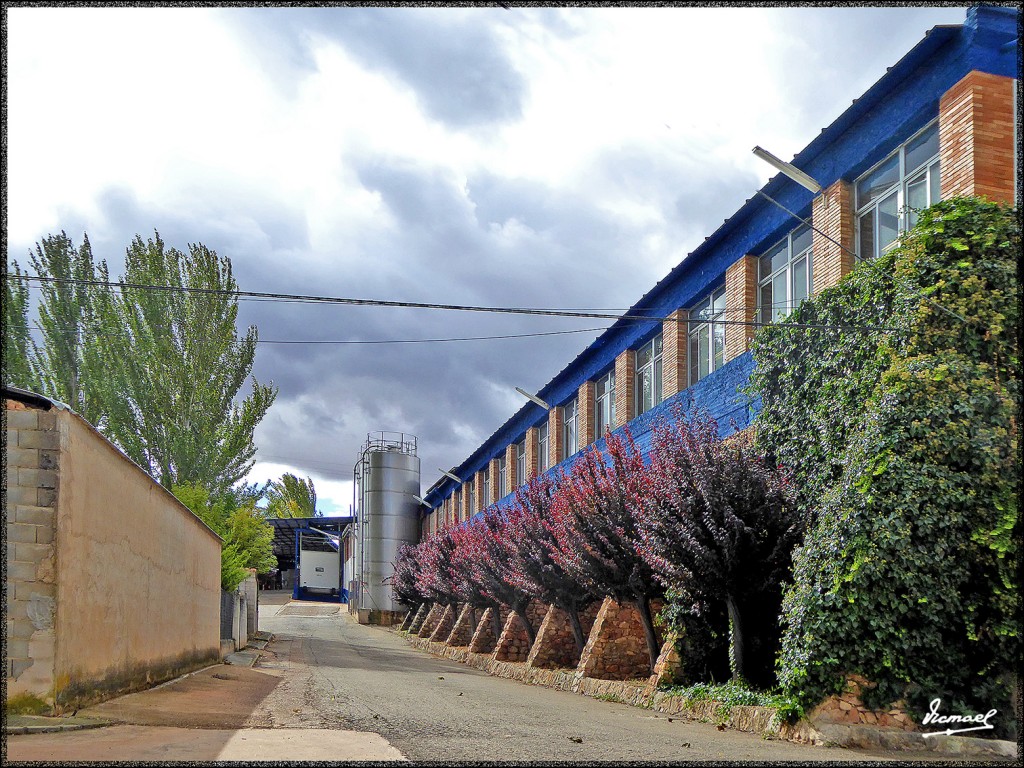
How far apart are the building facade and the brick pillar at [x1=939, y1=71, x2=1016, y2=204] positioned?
2cm

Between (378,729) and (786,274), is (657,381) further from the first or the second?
(378,729)

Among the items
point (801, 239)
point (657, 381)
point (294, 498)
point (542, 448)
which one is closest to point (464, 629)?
A: point (542, 448)

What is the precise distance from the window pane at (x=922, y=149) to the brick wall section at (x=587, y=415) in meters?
16.4

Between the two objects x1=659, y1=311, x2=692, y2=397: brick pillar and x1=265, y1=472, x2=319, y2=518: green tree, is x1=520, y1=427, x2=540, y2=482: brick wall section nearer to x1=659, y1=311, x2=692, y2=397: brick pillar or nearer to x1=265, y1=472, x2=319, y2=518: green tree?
x1=659, y1=311, x2=692, y2=397: brick pillar

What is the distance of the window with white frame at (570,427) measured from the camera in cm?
3303

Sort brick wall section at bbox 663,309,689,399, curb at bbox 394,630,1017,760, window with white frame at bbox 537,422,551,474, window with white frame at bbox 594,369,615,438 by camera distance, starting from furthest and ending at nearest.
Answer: window with white frame at bbox 537,422,551,474
window with white frame at bbox 594,369,615,438
brick wall section at bbox 663,309,689,399
curb at bbox 394,630,1017,760

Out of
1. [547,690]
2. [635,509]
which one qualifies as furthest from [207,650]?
[635,509]

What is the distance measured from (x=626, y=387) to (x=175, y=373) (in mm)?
15925

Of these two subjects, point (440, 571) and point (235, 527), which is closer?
point (235, 527)

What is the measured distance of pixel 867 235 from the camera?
16406 mm

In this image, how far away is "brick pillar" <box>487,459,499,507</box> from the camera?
44406 millimetres

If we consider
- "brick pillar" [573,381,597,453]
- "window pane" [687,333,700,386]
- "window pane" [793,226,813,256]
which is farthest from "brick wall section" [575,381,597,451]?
"window pane" [793,226,813,256]

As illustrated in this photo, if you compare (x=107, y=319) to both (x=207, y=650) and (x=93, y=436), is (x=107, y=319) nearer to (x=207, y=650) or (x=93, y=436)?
(x=207, y=650)

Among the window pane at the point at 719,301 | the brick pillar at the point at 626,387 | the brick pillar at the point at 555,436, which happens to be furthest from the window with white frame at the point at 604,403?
the window pane at the point at 719,301
